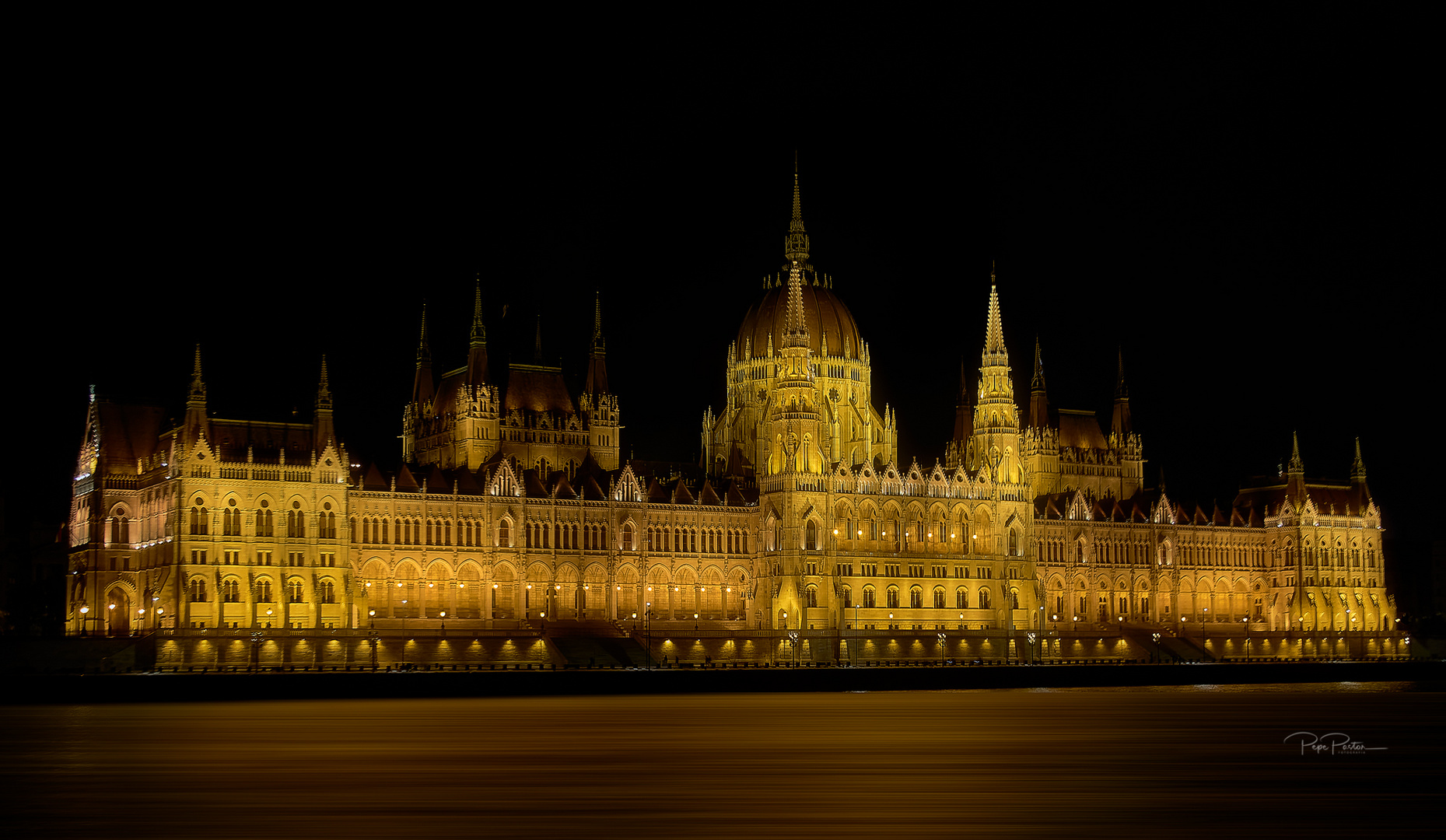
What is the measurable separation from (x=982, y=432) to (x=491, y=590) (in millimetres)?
39328

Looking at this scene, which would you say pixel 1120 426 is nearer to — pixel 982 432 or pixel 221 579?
pixel 982 432

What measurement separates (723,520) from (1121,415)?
49.5 m

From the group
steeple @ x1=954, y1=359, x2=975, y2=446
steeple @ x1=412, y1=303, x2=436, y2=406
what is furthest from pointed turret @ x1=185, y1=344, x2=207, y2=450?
steeple @ x1=954, y1=359, x2=975, y2=446

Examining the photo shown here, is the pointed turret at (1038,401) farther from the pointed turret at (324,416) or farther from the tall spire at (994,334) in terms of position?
the pointed turret at (324,416)

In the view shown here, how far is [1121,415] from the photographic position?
524 ft

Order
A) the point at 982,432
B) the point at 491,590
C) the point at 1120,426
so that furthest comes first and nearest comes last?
1. the point at 1120,426
2. the point at 982,432
3. the point at 491,590

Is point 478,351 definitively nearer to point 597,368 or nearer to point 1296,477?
point 597,368

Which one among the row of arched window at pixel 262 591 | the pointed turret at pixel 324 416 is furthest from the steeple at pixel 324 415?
the row of arched window at pixel 262 591

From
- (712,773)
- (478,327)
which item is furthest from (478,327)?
(712,773)

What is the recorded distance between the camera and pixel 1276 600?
149500 millimetres

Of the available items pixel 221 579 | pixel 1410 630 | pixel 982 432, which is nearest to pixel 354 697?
pixel 221 579

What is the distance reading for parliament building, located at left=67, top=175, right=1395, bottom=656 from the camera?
106312mm

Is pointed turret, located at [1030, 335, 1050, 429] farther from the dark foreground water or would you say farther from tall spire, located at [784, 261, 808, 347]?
the dark foreground water

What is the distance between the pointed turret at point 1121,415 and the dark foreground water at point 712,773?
8643 centimetres
